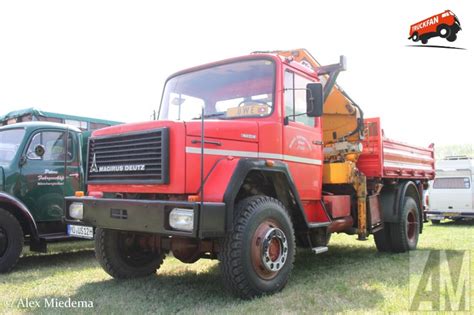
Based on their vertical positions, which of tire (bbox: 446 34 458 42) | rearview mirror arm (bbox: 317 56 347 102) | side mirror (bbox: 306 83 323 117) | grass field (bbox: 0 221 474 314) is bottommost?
grass field (bbox: 0 221 474 314)

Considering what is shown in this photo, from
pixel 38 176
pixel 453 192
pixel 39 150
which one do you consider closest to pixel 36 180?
pixel 38 176

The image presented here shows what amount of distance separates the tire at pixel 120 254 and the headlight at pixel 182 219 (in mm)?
1418

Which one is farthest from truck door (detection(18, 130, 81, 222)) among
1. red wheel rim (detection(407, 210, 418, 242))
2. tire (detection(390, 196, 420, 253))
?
red wheel rim (detection(407, 210, 418, 242))

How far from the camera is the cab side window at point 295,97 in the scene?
5.23m

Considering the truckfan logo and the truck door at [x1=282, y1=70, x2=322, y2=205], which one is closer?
the truck door at [x1=282, y1=70, x2=322, y2=205]

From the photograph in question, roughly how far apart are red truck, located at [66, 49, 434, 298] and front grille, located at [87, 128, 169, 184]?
0.01 meters

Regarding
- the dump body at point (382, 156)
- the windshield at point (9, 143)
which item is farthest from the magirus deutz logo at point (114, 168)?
the dump body at point (382, 156)

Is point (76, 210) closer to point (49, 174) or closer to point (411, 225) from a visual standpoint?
point (49, 174)

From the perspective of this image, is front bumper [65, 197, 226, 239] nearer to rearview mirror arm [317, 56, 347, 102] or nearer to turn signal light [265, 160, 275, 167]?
turn signal light [265, 160, 275, 167]

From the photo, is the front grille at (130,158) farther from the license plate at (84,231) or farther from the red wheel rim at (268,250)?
the red wheel rim at (268,250)

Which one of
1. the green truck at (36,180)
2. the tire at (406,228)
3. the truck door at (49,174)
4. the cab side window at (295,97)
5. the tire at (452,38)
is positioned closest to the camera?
the cab side window at (295,97)

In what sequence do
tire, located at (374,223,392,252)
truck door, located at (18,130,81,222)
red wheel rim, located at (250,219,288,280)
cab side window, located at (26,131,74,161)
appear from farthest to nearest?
1. tire, located at (374,223,392,252)
2. cab side window, located at (26,131,74,161)
3. truck door, located at (18,130,81,222)
4. red wheel rim, located at (250,219,288,280)

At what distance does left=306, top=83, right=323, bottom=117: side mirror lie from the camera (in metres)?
5.07

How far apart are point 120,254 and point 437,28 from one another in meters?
7.32
